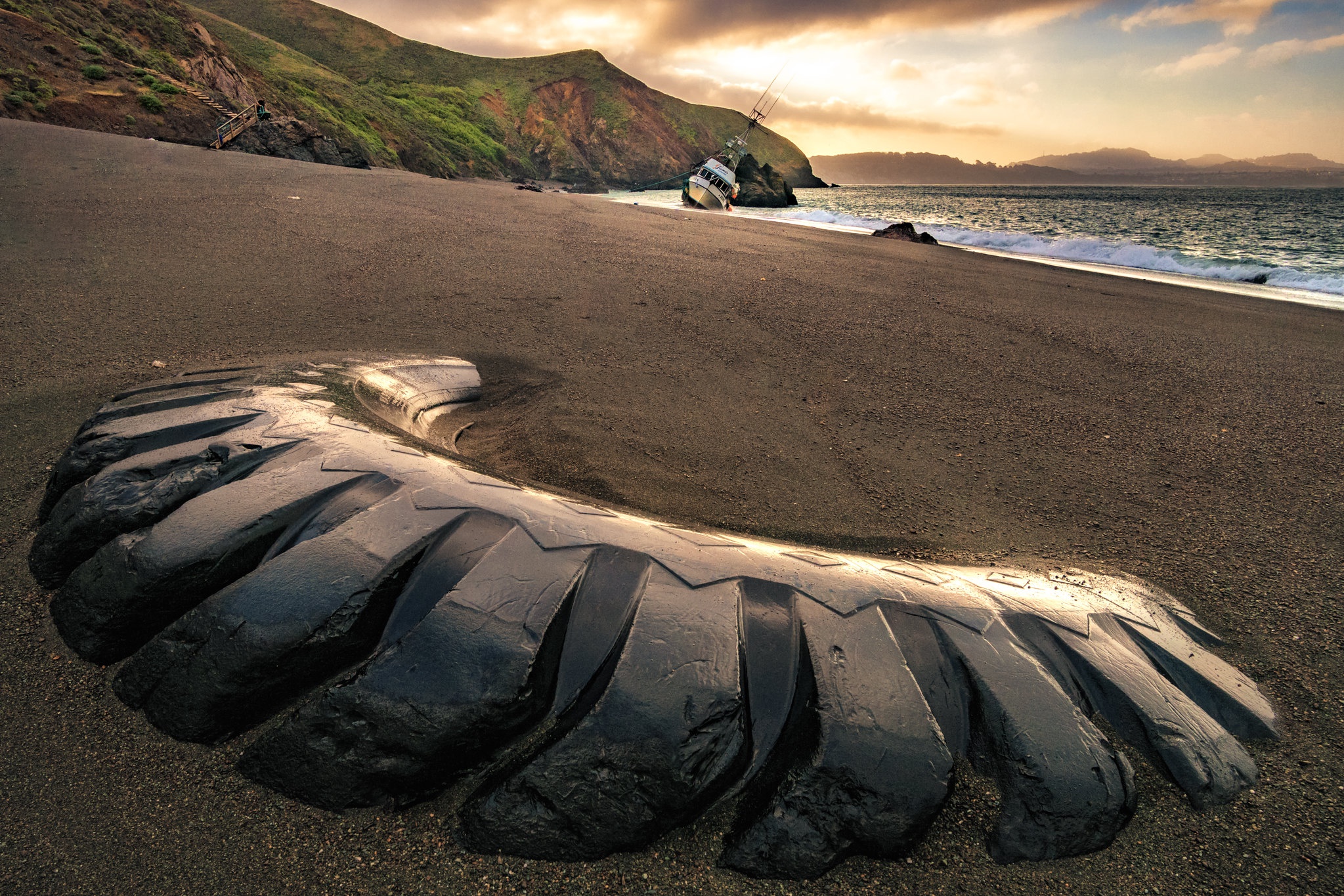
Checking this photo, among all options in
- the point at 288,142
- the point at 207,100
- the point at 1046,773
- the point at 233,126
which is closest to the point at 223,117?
the point at 233,126

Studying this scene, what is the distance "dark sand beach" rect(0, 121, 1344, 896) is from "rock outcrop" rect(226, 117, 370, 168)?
9907 millimetres

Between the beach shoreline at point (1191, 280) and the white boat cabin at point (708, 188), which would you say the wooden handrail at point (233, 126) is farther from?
the white boat cabin at point (708, 188)

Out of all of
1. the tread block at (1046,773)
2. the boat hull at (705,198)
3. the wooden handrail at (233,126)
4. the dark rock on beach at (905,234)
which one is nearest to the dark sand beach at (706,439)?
the tread block at (1046,773)

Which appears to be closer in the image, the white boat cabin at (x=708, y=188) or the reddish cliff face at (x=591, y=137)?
the white boat cabin at (x=708, y=188)

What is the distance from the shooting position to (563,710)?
0.78 meters

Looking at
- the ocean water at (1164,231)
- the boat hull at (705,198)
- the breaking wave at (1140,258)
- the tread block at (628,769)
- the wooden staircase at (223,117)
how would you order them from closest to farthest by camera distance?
the tread block at (628,769) → the breaking wave at (1140,258) → the ocean water at (1164,231) → the wooden staircase at (223,117) → the boat hull at (705,198)

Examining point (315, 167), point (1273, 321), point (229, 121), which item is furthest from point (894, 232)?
point (229, 121)

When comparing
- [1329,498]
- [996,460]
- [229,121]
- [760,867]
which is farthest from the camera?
[229,121]

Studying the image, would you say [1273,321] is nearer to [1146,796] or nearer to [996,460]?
[996,460]

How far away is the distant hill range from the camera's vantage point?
11375 millimetres

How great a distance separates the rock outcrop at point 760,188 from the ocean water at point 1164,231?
20.4 feet

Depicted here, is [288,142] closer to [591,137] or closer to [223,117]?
[223,117]

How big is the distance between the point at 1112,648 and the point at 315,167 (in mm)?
10345

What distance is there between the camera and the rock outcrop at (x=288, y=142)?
1411 centimetres
